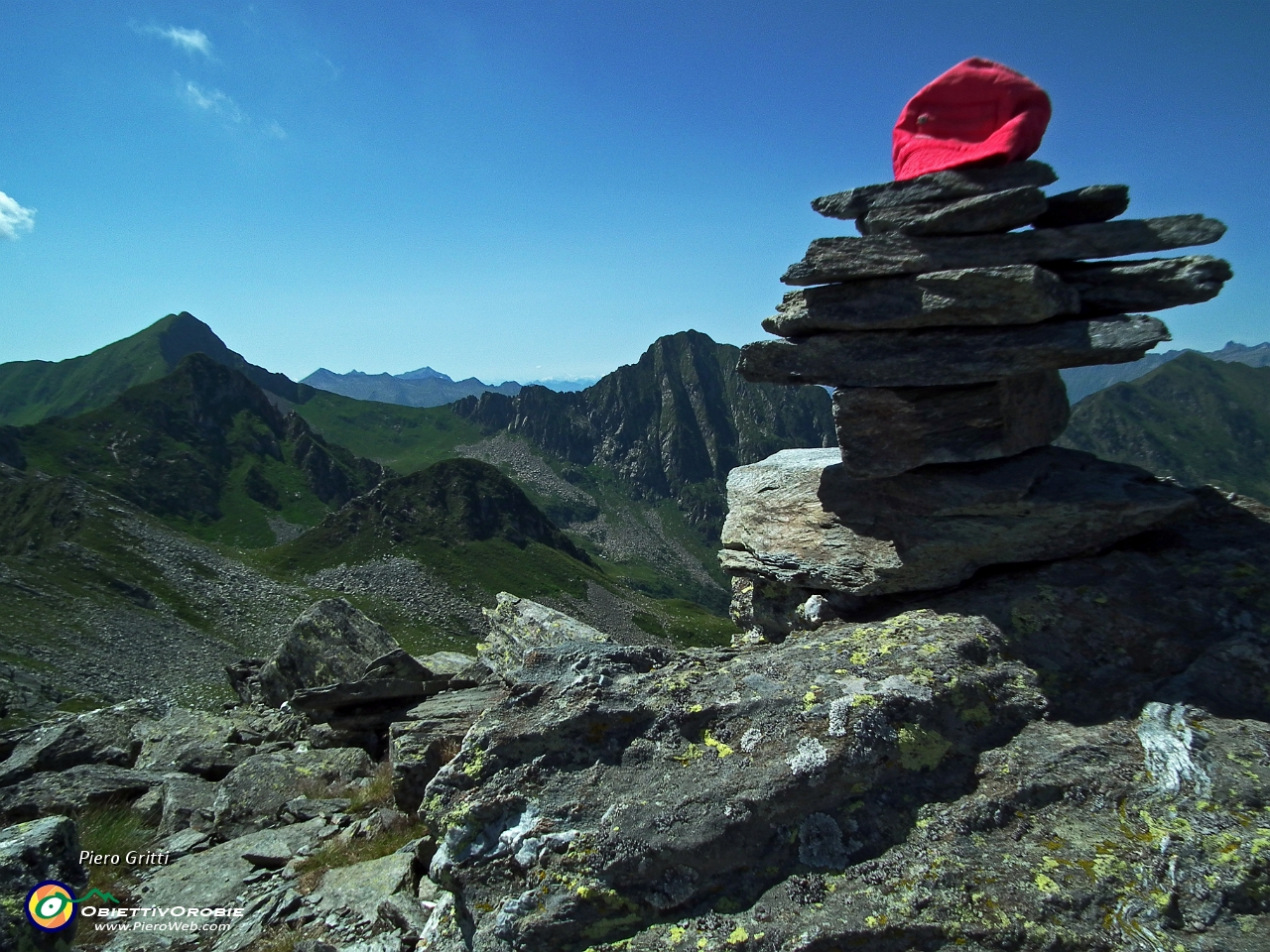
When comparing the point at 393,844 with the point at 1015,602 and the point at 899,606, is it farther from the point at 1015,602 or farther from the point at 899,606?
the point at 1015,602

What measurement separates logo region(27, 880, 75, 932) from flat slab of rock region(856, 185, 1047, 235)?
670 inches

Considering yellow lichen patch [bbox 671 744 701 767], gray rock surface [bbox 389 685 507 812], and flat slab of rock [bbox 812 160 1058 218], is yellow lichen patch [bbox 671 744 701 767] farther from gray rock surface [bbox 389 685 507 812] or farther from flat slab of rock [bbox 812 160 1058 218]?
flat slab of rock [bbox 812 160 1058 218]

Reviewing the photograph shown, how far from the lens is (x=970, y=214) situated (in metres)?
12.7

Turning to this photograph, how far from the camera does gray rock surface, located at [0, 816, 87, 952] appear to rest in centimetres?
837

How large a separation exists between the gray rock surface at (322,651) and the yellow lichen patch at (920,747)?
71.1ft

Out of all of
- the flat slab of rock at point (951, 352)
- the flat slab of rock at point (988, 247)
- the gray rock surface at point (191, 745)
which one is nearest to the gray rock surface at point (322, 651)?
the gray rock surface at point (191, 745)

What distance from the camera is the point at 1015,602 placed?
11.4 meters

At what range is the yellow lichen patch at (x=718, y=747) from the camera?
29.4 ft

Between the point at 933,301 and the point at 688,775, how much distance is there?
9420mm

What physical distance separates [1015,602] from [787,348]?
20.8 feet

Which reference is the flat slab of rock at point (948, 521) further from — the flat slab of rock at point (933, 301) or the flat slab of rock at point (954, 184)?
the flat slab of rock at point (954, 184)

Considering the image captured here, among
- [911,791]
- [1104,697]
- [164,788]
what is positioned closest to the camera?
[911,791]

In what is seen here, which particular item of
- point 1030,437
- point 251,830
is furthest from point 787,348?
point 251,830

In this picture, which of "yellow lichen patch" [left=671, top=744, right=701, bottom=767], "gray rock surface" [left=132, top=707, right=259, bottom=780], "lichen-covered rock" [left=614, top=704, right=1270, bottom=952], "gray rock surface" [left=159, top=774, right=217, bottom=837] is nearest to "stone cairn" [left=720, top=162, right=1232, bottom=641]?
"lichen-covered rock" [left=614, top=704, right=1270, bottom=952]
